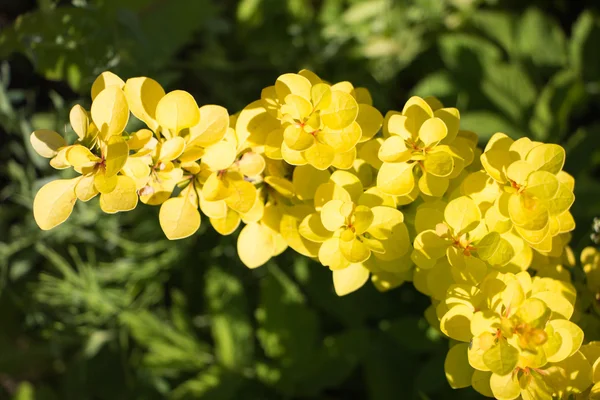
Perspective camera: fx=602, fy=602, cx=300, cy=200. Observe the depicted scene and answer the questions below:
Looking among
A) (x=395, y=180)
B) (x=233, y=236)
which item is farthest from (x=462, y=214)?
(x=233, y=236)

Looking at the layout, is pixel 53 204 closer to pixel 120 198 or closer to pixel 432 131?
pixel 120 198

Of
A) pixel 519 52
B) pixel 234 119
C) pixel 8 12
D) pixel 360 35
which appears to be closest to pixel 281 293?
pixel 234 119

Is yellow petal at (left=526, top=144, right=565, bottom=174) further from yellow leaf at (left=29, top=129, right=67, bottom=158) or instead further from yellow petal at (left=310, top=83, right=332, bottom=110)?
yellow leaf at (left=29, top=129, right=67, bottom=158)

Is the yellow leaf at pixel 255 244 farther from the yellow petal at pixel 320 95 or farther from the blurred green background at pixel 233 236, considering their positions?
the blurred green background at pixel 233 236

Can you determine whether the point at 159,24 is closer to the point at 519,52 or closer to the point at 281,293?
the point at 281,293

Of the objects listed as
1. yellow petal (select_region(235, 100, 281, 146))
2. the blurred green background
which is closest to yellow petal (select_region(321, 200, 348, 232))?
yellow petal (select_region(235, 100, 281, 146))

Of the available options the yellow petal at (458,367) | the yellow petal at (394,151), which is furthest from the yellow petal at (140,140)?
the yellow petal at (458,367)
